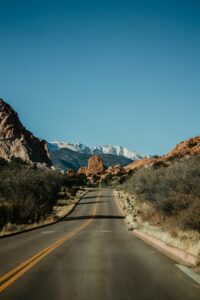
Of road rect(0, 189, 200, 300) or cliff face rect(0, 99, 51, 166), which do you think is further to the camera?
cliff face rect(0, 99, 51, 166)

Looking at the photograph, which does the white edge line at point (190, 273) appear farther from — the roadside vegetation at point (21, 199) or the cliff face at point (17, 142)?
the cliff face at point (17, 142)

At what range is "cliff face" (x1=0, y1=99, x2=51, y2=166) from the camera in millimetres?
112625

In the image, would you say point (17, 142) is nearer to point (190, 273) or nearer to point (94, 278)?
point (94, 278)

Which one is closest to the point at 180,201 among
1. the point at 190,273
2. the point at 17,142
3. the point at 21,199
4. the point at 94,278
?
the point at 190,273

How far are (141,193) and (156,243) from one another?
3036 cm

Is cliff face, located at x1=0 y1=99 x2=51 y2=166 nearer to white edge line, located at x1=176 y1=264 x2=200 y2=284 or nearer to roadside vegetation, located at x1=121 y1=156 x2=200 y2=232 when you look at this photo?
roadside vegetation, located at x1=121 y1=156 x2=200 y2=232

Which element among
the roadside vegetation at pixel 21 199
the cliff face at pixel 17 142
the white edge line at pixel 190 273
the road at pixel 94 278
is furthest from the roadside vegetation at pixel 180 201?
the cliff face at pixel 17 142

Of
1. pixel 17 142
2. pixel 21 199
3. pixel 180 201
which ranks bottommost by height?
pixel 180 201

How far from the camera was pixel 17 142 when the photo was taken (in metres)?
116

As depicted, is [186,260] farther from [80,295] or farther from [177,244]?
[80,295]

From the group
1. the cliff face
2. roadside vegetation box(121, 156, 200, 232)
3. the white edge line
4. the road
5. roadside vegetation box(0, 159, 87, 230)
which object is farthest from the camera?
the cliff face

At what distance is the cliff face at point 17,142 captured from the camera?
113m

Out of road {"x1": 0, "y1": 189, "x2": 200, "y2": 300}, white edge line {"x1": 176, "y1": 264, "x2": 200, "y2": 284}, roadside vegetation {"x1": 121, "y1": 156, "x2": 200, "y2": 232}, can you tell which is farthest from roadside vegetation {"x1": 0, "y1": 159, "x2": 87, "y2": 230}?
white edge line {"x1": 176, "y1": 264, "x2": 200, "y2": 284}

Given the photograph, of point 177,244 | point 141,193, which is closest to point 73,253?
point 177,244
